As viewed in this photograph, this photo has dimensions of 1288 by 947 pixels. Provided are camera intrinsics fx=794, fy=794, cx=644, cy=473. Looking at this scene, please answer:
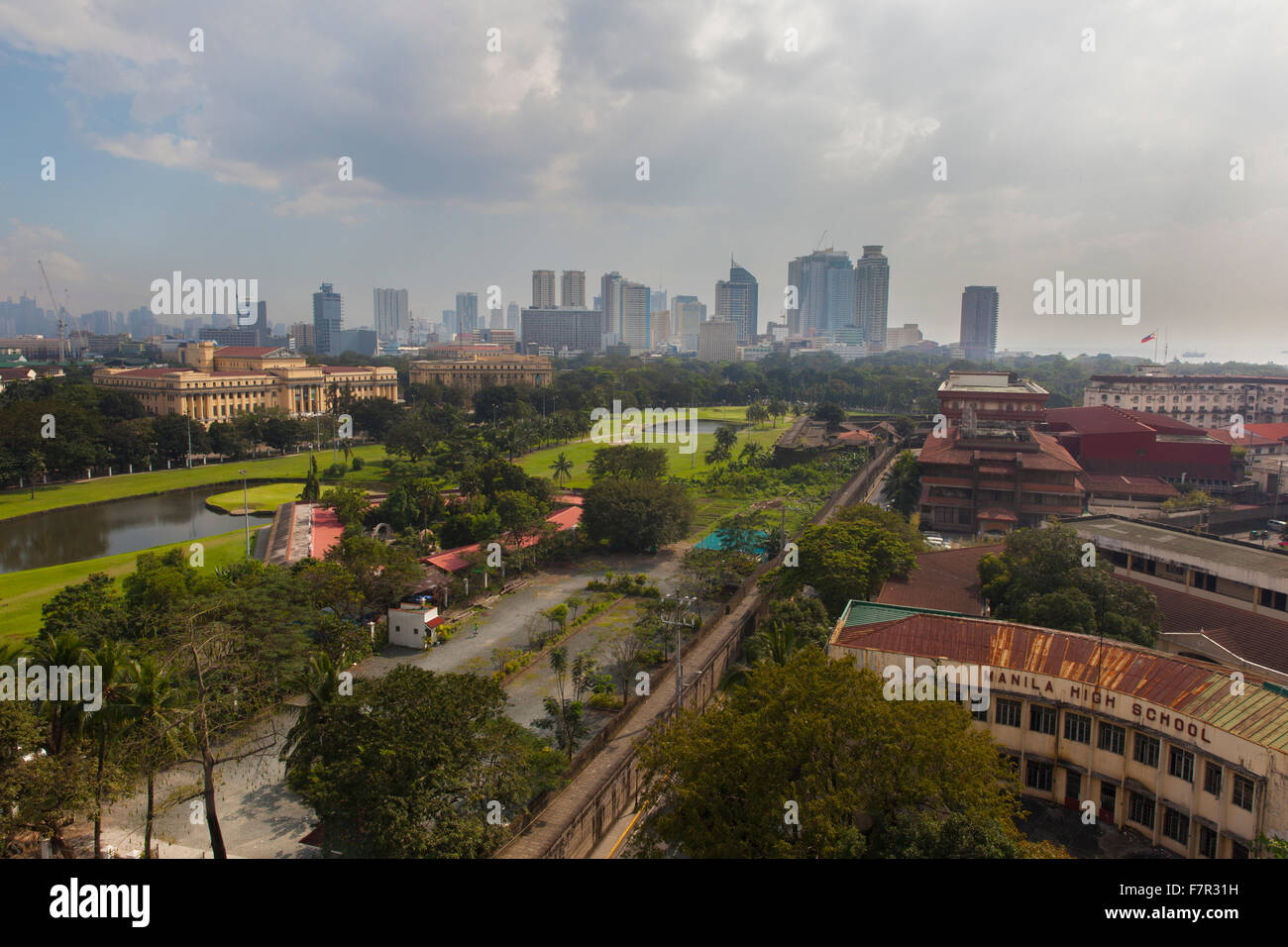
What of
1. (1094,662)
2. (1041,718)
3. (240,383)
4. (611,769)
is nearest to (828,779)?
(611,769)

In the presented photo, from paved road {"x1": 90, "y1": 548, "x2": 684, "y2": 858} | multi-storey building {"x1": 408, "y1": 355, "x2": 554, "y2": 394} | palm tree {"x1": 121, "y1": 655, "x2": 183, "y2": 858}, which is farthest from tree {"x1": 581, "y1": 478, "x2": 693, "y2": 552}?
multi-storey building {"x1": 408, "y1": 355, "x2": 554, "y2": 394}

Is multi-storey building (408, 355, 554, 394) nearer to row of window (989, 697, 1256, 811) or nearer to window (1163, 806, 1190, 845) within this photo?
row of window (989, 697, 1256, 811)

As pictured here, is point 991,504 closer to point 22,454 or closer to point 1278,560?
point 1278,560

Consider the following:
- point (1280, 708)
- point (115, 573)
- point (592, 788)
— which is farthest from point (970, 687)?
point (115, 573)

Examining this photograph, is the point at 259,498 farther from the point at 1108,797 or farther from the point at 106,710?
the point at 1108,797

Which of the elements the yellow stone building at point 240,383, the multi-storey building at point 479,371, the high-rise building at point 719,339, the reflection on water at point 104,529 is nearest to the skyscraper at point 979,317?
the high-rise building at point 719,339

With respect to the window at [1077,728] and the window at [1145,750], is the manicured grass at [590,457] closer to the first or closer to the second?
the window at [1077,728]
